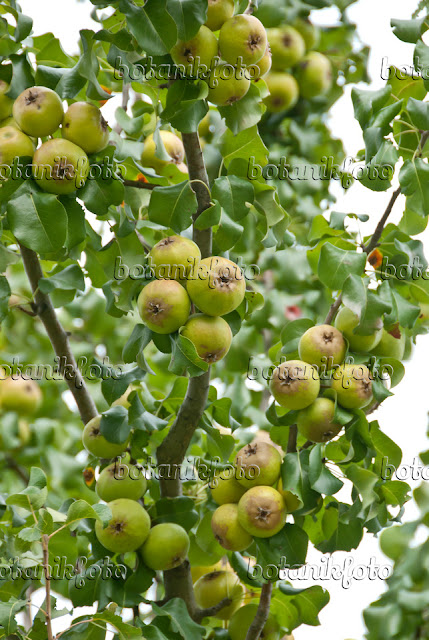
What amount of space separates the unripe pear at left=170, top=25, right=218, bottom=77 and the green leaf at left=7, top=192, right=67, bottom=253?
31cm

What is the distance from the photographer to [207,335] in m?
1.37

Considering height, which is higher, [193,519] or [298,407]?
[298,407]

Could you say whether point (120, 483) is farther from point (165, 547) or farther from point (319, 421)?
point (319, 421)

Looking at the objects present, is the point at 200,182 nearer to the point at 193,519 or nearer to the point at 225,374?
the point at 193,519

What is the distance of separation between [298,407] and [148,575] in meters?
0.46

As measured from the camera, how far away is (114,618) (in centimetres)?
136

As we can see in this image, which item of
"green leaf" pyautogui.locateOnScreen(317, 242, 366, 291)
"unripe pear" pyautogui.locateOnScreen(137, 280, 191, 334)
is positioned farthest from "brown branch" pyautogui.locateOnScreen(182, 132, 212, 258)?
"green leaf" pyautogui.locateOnScreen(317, 242, 366, 291)

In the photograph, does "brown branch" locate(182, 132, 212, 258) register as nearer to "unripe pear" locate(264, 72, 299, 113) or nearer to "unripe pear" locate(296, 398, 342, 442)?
"unripe pear" locate(296, 398, 342, 442)

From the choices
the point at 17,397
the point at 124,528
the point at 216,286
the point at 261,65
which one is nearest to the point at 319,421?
the point at 216,286

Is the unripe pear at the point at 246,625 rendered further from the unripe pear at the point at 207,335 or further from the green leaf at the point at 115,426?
the unripe pear at the point at 207,335

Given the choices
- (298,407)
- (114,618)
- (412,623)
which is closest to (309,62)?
(298,407)

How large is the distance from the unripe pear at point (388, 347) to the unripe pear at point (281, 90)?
126 centimetres

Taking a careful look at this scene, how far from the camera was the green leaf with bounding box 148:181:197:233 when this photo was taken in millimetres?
1348

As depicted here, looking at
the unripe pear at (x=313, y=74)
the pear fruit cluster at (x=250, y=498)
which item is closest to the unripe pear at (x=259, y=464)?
the pear fruit cluster at (x=250, y=498)
